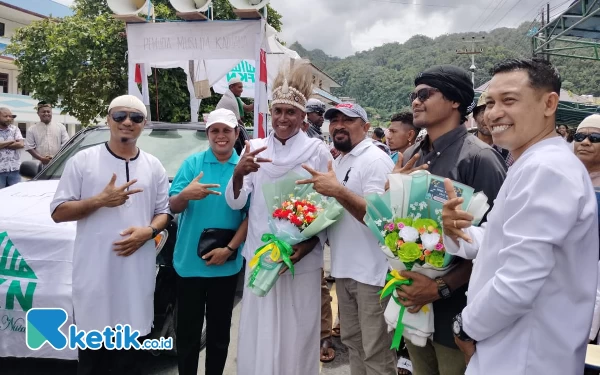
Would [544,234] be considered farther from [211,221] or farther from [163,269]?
[163,269]

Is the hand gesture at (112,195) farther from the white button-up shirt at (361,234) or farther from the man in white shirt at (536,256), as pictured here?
the man in white shirt at (536,256)

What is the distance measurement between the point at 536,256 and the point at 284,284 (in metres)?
2.04

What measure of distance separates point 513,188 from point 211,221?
226cm

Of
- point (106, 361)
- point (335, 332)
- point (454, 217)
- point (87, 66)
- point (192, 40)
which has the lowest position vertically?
point (335, 332)

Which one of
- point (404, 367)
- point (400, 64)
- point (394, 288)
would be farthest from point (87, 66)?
point (400, 64)

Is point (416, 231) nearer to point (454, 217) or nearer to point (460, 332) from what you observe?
point (454, 217)

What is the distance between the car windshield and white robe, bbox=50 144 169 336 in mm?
1382

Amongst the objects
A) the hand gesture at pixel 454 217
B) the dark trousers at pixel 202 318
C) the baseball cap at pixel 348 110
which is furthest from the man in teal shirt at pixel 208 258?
the hand gesture at pixel 454 217

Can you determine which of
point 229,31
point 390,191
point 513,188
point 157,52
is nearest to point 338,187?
point 390,191

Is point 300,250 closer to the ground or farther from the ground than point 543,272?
closer to the ground

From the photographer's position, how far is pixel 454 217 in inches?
76.4

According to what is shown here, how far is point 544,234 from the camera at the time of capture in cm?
155

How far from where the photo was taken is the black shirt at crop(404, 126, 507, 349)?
7.41 feet

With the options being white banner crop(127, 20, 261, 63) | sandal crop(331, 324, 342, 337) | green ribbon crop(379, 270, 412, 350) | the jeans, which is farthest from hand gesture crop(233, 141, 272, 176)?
the jeans
